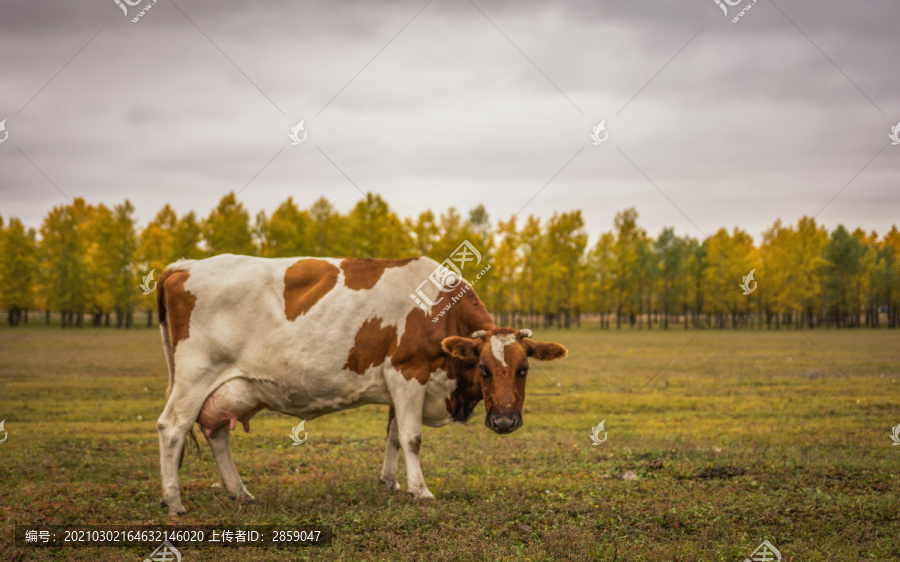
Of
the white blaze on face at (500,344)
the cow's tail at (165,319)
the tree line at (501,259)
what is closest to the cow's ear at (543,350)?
the white blaze on face at (500,344)

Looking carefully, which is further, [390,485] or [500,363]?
[390,485]

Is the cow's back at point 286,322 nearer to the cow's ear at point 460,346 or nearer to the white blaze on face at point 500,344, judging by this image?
the cow's ear at point 460,346

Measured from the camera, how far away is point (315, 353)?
27.4ft

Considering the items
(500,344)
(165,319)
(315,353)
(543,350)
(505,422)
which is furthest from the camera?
(165,319)

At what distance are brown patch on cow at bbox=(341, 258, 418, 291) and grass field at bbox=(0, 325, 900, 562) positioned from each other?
2.87 m

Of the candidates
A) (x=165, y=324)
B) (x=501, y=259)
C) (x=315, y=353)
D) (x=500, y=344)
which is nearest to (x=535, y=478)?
(x=500, y=344)

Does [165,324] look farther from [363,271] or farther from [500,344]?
[500,344]

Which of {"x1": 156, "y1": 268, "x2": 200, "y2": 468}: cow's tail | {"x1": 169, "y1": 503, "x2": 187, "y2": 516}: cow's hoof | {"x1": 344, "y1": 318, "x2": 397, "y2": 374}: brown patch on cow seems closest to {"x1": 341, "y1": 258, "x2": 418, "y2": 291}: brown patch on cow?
{"x1": 344, "y1": 318, "x2": 397, "y2": 374}: brown patch on cow

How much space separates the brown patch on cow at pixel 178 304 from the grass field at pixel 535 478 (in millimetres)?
2220

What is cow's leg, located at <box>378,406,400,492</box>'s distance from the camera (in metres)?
8.88

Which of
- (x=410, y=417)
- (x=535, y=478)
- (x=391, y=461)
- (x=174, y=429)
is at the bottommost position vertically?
(x=535, y=478)

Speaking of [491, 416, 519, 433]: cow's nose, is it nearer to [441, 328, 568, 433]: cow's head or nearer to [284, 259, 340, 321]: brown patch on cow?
[441, 328, 568, 433]: cow's head

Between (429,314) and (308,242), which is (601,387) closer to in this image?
(429,314)

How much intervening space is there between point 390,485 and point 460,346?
2385 millimetres
